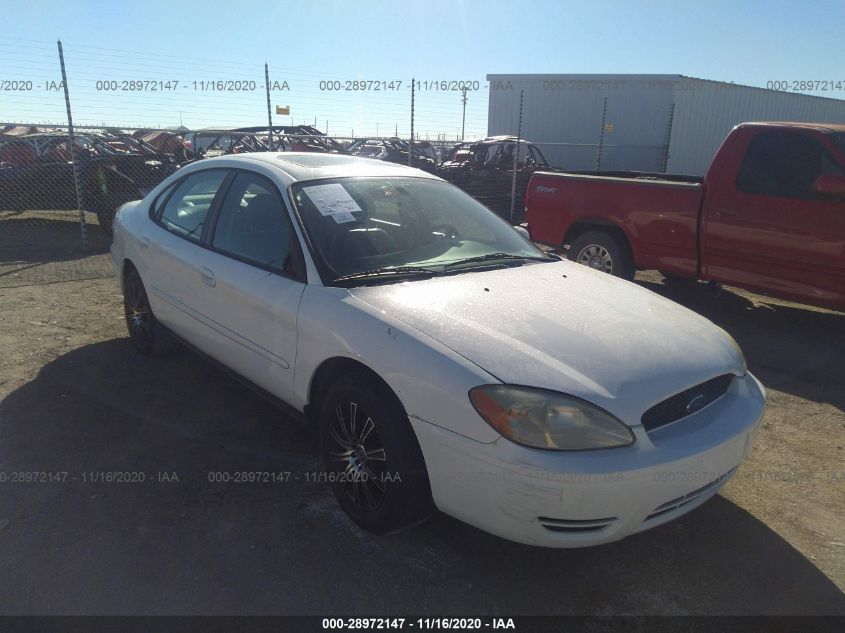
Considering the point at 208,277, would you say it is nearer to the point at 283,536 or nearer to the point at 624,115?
the point at 283,536

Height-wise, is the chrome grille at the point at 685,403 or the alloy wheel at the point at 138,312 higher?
the chrome grille at the point at 685,403

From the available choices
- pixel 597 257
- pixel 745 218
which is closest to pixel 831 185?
pixel 745 218

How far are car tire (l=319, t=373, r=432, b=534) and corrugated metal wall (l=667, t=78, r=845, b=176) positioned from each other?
17.3 m

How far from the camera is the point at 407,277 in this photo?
3.09 meters

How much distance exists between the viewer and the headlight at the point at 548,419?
2.29 metres

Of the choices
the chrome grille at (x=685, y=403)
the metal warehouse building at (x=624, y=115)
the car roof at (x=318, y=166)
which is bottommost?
the chrome grille at (x=685, y=403)

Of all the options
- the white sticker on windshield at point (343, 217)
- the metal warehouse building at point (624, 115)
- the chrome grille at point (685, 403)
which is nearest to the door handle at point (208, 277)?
the white sticker on windshield at point (343, 217)

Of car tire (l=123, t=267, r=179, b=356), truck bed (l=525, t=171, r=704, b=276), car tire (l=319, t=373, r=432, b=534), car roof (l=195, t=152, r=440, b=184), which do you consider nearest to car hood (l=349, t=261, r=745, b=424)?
car tire (l=319, t=373, r=432, b=534)

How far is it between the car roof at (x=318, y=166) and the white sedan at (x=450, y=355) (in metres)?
0.02

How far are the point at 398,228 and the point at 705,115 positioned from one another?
18869 millimetres

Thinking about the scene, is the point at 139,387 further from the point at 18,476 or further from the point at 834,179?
the point at 834,179

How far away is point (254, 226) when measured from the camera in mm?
3576

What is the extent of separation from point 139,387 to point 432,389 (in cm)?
292

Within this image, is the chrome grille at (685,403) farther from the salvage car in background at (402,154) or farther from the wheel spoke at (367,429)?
the salvage car in background at (402,154)
